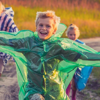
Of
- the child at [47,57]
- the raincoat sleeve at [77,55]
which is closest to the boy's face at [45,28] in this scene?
the child at [47,57]

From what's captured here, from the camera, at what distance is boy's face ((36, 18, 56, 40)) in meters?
2.79

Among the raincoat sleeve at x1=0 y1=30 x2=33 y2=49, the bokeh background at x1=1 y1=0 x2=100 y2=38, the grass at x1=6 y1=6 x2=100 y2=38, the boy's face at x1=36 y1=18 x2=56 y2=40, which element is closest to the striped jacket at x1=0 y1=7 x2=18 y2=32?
the raincoat sleeve at x1=0 y1=30 x2=33 y2=49

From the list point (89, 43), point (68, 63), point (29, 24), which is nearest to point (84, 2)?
point (29, 24)

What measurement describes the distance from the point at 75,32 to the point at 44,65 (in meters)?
1.73

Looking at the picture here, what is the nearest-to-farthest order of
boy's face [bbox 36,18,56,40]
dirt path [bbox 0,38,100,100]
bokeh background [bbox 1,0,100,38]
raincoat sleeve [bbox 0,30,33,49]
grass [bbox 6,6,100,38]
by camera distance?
boy's face [bbox 36,18,56,40] → raincoat sleeve [bbox 0,30,33,49] → dirt path [bbox 0,38,100,100] → grass [bbox 6,6,100,38] → bokeh background [bbox 1,0,100,38]

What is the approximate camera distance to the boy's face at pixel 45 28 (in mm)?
2791

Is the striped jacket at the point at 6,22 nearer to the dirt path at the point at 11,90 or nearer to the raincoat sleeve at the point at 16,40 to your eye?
the dirt path at the point at 11,90

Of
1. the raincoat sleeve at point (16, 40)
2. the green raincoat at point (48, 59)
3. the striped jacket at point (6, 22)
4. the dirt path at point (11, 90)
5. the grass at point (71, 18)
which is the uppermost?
the grass at point (71, 18)

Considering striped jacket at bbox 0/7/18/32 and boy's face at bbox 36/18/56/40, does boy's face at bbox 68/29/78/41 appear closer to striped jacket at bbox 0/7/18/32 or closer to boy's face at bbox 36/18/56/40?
striped jacket at bbox 0/7/18/32

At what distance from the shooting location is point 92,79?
596 centimetres

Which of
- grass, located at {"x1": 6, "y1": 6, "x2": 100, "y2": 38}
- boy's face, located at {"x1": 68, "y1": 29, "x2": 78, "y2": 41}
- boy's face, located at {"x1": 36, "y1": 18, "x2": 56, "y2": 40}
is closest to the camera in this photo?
boy's face, located at {"x1": 36, "y1": 18, "x2": 56, "y2": 40}

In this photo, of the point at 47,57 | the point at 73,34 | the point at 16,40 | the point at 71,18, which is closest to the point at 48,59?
the point at 47,57

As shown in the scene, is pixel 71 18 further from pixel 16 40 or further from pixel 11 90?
pixel 16 40

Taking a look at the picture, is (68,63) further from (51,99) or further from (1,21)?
(1,21)
